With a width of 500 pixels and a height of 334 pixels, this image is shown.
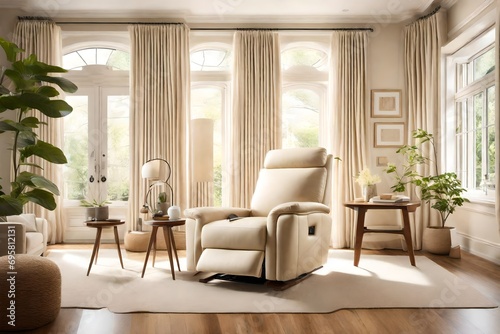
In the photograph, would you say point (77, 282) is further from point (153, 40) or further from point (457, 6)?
point (457, 6)

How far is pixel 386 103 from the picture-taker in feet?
18.3

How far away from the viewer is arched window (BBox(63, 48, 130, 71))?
582 centimetres

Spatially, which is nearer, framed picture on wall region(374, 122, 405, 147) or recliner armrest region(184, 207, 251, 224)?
recliner armrest region(184, 207, 251, 224)

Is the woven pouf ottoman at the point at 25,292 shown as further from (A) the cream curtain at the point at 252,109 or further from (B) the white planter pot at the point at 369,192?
(A) the cream curtain at the point at 252,109

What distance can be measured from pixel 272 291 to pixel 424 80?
10.6 ft

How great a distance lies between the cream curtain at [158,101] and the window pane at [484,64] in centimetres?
317

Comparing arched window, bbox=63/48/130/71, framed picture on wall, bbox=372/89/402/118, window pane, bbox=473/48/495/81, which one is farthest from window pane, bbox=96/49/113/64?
window pane, bbox=473/48/495/81

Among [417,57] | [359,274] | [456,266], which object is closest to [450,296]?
[359,274]

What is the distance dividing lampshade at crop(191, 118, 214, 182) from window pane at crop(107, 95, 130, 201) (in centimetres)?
161

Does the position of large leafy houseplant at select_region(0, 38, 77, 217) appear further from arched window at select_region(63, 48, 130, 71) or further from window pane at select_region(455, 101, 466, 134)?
window pane at select_region(455, 101, 466, 134)

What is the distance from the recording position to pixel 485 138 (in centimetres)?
474

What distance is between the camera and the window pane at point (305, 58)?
231 inches

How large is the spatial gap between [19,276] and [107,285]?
110cm

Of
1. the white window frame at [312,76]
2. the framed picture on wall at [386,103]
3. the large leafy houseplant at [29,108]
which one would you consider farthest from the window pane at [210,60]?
the large leafy houseplant at [29,108]
